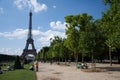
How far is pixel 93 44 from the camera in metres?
40.3

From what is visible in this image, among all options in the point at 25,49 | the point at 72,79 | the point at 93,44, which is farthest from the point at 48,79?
the point at 25,49

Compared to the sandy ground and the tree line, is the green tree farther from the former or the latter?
the sandy ground

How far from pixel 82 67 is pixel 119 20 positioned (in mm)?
25178

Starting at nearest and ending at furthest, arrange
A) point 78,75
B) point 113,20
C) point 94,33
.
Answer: point 113,20 < point 78,75 < point 94,33

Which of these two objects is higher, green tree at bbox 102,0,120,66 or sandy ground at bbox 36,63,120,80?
green tree at bbox 102,0,120,66

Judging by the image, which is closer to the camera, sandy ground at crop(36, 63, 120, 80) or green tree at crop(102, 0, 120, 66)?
green tree at crop(102, 0, 120, 66)

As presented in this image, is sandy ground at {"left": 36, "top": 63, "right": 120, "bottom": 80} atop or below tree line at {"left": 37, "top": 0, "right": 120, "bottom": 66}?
below

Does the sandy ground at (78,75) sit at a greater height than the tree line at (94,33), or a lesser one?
lesser

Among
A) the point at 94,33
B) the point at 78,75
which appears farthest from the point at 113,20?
the point at 94,33

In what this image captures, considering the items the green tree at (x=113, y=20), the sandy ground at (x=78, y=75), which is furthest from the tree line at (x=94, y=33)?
the sandy ground at (x=78, y=75)

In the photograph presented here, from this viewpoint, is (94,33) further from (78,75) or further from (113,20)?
(113,20)

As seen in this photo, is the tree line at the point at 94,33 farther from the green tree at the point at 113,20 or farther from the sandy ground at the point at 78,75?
the sandy ground at the point at 78,75

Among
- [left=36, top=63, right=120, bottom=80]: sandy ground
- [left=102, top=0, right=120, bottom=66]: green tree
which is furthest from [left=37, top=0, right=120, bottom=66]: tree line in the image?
[left=36, top=63, right=120, bottom=80]: sandy ground

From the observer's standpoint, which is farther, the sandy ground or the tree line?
the sandy ground
